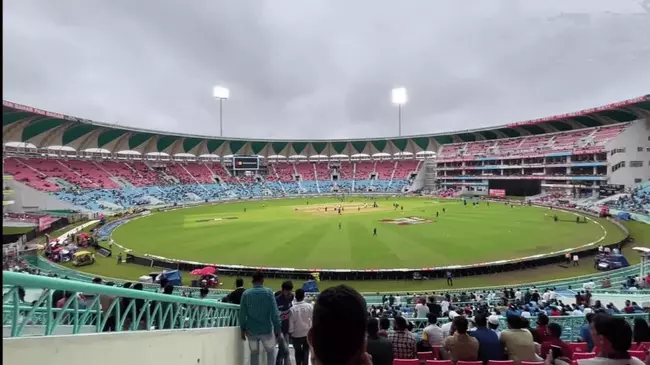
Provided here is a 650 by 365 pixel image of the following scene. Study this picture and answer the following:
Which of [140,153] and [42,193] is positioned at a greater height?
[140,153]

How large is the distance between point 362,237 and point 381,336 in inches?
1132

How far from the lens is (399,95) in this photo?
3634 inches

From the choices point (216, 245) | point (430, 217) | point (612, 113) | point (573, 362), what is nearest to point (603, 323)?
point (573, 362)

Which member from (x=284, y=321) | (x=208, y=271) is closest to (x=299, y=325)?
(x=284, y=321)

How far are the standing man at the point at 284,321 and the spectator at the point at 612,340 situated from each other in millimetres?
4478

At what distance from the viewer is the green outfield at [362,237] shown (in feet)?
85.0

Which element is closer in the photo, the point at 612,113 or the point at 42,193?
the point at 42,193

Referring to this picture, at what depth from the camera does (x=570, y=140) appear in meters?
68.0

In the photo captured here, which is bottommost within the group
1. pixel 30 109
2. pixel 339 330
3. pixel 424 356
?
pixel 424 356

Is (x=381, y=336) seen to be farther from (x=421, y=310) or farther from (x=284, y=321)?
(x=421, y=310)

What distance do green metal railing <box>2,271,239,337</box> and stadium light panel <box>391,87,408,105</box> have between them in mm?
89856

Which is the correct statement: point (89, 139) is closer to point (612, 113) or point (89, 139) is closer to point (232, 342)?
point (232, 342)

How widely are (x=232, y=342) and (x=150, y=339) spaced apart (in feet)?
7.57

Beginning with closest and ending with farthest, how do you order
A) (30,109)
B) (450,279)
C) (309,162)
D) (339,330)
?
(339,330) < (450,279) < (30,109) < (309,162)
